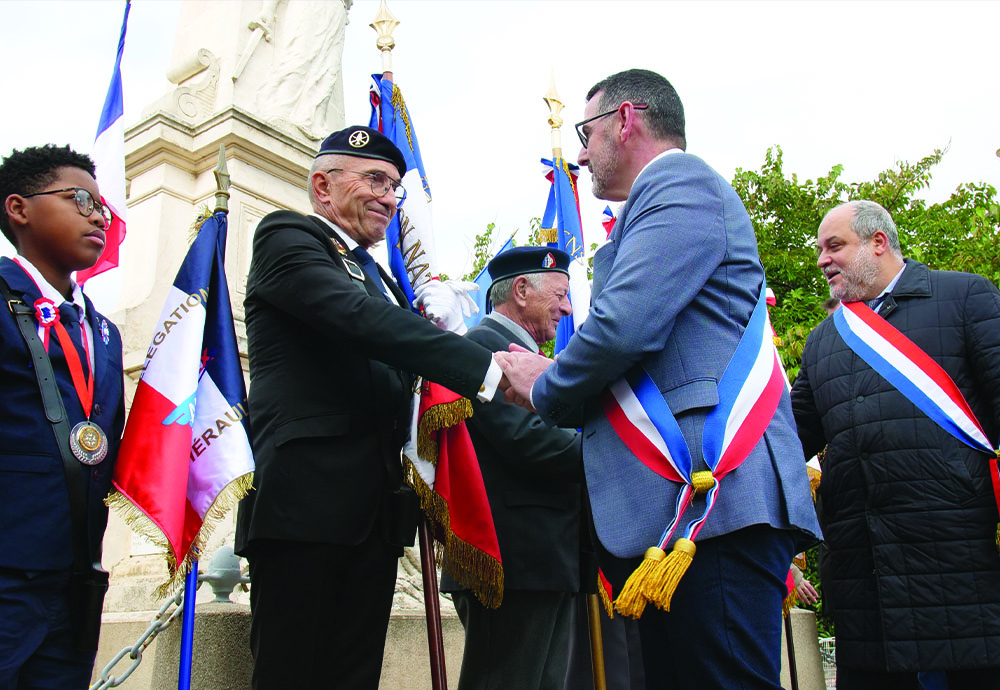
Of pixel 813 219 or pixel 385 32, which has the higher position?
pixel 813 219

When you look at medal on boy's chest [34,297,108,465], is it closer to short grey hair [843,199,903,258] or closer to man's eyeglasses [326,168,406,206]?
man's eyeglasses [326,168,406,206]

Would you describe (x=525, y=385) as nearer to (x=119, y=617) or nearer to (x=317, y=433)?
(x=317, y=433)

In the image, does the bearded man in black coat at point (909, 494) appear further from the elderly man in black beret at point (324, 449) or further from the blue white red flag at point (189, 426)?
the blue white red flag at point (189, 426)

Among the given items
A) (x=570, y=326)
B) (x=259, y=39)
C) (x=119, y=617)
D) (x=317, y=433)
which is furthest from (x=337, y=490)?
(x=259, y=39)

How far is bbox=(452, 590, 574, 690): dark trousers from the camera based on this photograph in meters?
3.27

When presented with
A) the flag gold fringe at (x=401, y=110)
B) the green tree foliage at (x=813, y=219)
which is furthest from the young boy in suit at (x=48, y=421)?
the green tree foliage at (x=813, y=219)

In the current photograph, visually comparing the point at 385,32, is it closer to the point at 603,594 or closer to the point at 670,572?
the point at 603,594

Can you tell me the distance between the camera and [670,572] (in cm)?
195

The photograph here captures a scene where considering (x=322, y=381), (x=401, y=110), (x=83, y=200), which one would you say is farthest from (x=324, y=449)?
(x=401, y=110)

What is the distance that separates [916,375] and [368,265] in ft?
7.19

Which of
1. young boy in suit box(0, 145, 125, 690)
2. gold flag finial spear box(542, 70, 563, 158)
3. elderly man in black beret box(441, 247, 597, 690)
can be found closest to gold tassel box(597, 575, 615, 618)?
elderly man in black beret box(441, 247, 597, 690)

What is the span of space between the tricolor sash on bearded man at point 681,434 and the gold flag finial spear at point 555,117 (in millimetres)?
5333

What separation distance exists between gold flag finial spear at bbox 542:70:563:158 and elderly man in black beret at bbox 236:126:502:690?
481 cm

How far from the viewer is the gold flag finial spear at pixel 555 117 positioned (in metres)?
7.41
